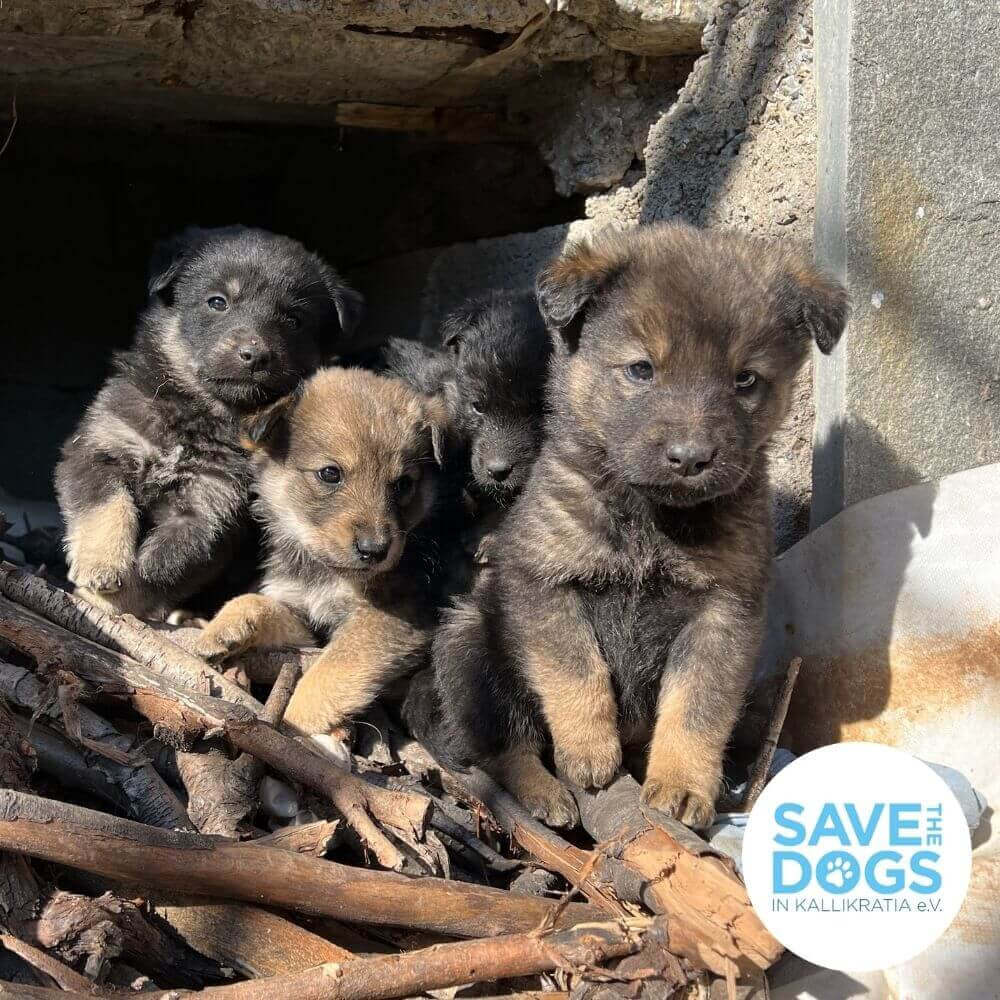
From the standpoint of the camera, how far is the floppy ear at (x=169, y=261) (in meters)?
4.20

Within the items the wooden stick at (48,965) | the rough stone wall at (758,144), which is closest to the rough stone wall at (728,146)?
the rough stone wall at (758,144)

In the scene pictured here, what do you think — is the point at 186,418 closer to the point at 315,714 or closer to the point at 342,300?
the point at 342,300

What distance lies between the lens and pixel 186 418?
418 centimetres

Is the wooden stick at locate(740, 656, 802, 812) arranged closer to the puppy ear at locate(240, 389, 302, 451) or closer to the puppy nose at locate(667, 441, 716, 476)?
the puppy nose at locate(667, 441, 716, 476)

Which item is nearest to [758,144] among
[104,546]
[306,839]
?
[104,546]

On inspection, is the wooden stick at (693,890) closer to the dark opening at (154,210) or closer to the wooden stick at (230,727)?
the wooden stick at (230,727)

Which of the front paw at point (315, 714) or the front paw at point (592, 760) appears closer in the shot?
the front paw at point (592, 760)

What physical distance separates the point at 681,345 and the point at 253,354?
1.57 metres

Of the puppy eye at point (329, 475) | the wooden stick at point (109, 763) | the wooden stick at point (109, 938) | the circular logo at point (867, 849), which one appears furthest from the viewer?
the puppy eye at point (329, 475)

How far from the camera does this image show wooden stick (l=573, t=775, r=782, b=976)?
8.13ft

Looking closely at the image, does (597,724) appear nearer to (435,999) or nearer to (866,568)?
(435,999)

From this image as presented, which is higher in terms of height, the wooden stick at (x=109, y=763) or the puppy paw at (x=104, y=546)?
the puppy paw at (x=104, y=546)

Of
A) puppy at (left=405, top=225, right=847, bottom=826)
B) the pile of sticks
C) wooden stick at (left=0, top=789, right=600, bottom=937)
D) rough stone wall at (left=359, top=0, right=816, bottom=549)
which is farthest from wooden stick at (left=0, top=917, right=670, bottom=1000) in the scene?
rough stone wall at (left=359, top=0, right=816, bottom=549)

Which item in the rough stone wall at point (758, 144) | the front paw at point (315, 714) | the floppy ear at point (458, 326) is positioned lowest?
the front paw at point (315, 714)
